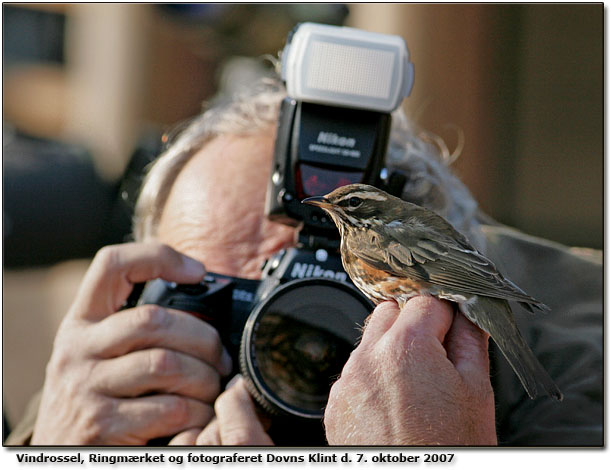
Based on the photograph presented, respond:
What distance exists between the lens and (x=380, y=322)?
0.61 meters

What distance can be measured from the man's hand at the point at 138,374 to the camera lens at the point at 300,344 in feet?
0.58

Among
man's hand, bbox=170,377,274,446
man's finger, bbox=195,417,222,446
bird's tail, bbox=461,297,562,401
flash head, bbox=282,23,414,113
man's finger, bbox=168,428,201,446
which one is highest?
flash head, bbox=282,23,414,113

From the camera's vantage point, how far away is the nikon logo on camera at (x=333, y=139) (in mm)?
731

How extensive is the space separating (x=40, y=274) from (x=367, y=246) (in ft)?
6.10

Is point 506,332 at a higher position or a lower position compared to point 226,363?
higher

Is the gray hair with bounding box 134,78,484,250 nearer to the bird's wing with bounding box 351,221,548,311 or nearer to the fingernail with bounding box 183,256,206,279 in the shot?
the fingernail with bounding box 183,256,206,279

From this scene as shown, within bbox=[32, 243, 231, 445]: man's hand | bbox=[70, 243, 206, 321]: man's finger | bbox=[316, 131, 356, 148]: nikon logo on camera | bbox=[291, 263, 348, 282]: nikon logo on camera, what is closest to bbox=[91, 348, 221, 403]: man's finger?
bbox=[32, 243, 231, 445]: man's hand

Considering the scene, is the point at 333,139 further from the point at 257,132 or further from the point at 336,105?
the point at 257,132

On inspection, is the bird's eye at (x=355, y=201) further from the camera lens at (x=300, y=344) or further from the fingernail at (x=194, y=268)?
the fingernail at (x=194, y=268)

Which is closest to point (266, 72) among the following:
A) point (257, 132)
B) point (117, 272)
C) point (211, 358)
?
point (257, 132)

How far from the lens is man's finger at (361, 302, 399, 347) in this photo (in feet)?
1.97

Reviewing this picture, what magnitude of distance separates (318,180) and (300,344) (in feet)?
0.57

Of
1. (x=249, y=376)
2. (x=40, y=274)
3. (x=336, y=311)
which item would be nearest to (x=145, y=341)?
(x=249, y=376)

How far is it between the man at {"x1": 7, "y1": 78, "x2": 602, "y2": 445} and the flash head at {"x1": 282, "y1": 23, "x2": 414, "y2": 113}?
9.7 inches
